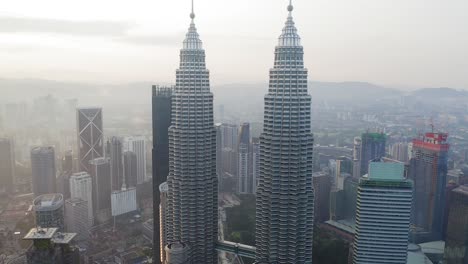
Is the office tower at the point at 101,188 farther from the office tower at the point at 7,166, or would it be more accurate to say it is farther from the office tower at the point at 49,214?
the office tower at the point at 49,214

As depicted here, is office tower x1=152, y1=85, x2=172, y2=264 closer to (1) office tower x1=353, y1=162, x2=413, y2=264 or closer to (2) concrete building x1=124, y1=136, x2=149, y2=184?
(1) office tower x1=353, y1=162, x2=413, y2=264

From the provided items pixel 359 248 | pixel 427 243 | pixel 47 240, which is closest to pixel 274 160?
pixel 359 248

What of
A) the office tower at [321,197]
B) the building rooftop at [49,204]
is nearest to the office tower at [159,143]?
the building rooftop at [49,204]

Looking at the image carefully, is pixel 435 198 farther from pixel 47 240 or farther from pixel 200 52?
pixel 47 240

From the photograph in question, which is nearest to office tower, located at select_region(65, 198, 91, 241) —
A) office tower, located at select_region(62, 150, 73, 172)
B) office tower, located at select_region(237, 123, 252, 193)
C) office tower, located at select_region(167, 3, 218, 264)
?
office tower, located at select_region(62, 150, 73, 172)

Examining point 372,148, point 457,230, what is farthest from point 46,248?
point 372,148

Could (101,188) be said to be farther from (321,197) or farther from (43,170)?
(321,197)
